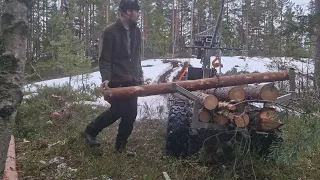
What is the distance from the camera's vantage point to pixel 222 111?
409 cm

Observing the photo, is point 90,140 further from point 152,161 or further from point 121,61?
point 121,61

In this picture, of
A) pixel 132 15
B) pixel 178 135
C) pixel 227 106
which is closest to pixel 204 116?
pixel 227 106

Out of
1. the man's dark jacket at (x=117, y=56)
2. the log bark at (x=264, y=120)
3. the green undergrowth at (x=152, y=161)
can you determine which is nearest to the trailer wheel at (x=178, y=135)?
the green undergrowth at (x=152, y=161)

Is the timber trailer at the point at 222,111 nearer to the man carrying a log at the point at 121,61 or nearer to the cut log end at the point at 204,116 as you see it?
the cut log end at the point at 204,116

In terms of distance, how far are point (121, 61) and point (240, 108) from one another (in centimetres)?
179

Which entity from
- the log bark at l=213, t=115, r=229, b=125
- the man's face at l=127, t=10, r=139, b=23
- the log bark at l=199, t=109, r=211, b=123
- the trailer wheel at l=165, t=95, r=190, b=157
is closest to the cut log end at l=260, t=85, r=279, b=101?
the log bark at l=213, t=115, r=229, b=125

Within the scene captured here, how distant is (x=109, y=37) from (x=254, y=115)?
7.20ft

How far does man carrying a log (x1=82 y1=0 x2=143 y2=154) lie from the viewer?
4.65 m

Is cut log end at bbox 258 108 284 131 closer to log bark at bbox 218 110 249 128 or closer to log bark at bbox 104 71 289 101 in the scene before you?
log bark at bbox 218 110 249 128

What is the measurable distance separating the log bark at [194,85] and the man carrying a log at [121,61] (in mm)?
293

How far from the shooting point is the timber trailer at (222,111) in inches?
155

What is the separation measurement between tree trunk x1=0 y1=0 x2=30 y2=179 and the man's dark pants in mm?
2596

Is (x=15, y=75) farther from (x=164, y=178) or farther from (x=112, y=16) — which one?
(x=112, y=16)

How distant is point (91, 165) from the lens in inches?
174
